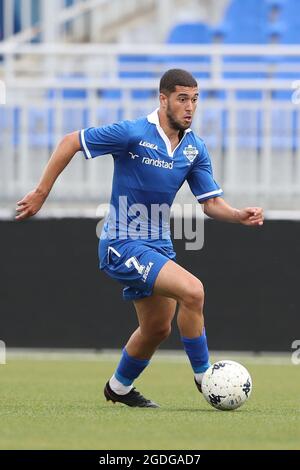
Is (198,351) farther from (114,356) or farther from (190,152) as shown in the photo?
(114,356)

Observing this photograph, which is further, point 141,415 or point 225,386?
point 225,386

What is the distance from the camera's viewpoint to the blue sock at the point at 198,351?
27.6ft

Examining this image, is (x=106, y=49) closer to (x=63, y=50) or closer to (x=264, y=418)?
(x=63, y=50)

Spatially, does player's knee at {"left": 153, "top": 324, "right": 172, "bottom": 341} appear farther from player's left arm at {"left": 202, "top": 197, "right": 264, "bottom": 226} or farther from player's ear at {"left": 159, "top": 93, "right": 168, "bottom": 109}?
player's ear at {"left": 159, "top": 93, "right": 168, "bottom": 109}

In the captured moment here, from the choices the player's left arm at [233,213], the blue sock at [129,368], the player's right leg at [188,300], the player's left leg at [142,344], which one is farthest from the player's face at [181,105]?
the blue sock at [129,368]

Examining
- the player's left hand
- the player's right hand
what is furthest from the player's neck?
the player's right hand

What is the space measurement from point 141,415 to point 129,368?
712mm

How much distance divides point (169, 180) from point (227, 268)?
4843 millimetres

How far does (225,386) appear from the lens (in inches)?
327

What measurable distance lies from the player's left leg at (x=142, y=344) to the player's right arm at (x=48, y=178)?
3.10 ft

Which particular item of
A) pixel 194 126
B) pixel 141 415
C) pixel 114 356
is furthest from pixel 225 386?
pixel 194 126

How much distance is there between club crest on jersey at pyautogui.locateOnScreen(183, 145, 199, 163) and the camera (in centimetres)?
866

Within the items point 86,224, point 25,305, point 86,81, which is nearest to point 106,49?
point 86,81

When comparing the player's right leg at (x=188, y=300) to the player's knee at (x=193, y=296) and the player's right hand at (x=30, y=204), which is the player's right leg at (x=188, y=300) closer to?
the player's knee at (x=193, y=296)
